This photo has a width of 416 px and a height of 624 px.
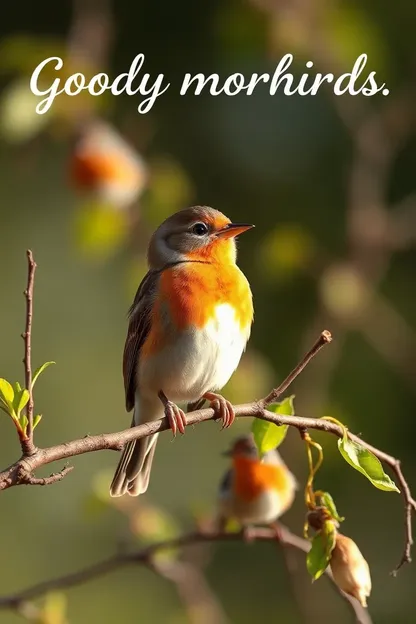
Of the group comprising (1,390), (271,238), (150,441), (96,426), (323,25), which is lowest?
(96,426)

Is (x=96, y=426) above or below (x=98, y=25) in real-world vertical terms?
below

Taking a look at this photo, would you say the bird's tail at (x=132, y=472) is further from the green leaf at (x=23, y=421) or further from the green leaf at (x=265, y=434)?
the green leaf at (x=23, y=421)

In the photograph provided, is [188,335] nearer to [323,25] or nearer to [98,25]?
[98,25]

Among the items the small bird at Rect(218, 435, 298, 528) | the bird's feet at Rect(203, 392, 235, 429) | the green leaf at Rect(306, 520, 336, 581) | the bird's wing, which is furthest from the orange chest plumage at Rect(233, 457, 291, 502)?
the green leaf at Rect(306, 520, 336, 581)

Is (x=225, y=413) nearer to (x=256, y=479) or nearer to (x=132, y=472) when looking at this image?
(x=132, y=472)

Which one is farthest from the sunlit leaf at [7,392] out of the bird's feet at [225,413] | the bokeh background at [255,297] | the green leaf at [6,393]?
the bokeh background at [255,297]

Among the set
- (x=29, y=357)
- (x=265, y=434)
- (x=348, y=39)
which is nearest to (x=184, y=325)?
(x=265, y=434)

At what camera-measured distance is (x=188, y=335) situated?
3016mm

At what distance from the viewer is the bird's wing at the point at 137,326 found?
3113mm

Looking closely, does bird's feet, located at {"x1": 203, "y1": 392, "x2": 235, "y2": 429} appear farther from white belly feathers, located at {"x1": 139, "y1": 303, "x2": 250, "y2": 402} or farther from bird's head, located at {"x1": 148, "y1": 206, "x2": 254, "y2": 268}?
bird's head, located at {"x1": 148, "y1": 206, "x2": 254, "y2": 268}

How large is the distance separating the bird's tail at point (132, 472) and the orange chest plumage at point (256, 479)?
0.32 metres

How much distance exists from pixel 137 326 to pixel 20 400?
126cm

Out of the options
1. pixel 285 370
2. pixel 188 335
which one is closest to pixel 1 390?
pixel 188 335

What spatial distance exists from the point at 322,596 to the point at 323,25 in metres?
2.89
